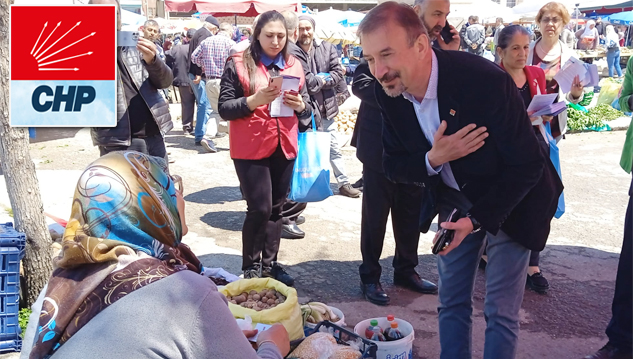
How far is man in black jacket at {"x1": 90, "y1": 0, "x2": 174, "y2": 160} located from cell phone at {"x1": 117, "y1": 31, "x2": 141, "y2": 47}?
131mm

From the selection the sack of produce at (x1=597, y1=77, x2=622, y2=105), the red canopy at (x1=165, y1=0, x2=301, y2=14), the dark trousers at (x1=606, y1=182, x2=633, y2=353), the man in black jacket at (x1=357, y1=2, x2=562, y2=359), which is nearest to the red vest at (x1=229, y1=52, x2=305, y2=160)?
the man in black jacket at (x1=357, y1=2, x2=562, y2=359)

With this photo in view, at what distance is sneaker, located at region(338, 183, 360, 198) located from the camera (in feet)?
22.4

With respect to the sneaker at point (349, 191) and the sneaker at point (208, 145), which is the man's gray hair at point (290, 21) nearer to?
the sneaker at point (349, 191)

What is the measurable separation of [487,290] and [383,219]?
1364mm

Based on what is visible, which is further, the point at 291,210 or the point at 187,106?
the point at 187,106

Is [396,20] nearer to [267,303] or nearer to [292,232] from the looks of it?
[267,303]

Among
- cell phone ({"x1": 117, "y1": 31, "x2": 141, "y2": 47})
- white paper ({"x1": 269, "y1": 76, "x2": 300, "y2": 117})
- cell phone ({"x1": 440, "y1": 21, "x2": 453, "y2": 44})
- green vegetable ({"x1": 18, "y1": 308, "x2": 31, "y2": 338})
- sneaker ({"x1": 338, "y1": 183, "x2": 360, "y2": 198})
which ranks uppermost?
cell phone ({"x1": 440, "y1": 21, "x2": 453, "y2": 44})

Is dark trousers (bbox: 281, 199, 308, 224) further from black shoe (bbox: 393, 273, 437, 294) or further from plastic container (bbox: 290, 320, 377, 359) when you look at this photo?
plastic container (bbox: 290, 320, 377, 359)

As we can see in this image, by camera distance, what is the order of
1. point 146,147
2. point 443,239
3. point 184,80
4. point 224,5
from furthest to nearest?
1. point 224,5
2. point 184,80
3. point 146,147
4. point 443,239

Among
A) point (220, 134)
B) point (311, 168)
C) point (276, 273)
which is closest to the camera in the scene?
point (276, 273)

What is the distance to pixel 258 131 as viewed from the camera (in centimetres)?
406

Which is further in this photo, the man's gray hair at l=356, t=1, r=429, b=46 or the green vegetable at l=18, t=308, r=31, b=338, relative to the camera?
the green vegetable at l=18, t=308, r=31, b=338

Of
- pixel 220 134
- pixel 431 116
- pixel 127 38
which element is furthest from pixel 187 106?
pixel 431 116

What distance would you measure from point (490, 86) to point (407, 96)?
1.18 ft
